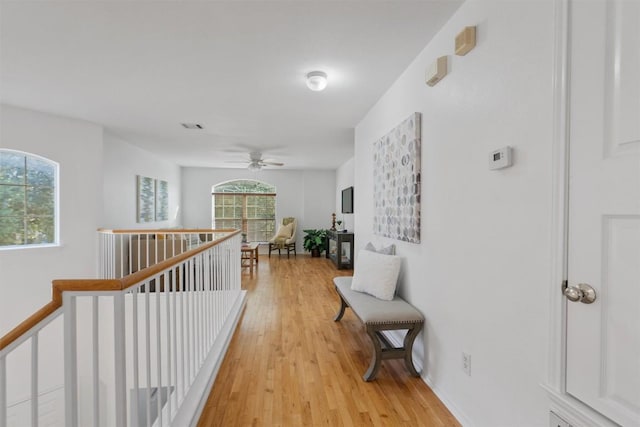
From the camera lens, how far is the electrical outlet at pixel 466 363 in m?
1.62

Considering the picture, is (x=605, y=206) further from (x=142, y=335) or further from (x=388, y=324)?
(x=142, y=335)

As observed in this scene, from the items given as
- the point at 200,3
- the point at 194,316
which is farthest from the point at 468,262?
the point at 200,3

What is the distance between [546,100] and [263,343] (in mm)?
2647

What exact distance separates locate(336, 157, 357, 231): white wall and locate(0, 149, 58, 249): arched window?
5.20m

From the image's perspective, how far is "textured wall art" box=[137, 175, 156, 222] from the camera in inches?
219

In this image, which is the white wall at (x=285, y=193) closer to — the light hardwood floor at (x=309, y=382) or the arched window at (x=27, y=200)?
the arched window at (x=27, y=200)

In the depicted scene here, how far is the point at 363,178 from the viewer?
364 centimetres

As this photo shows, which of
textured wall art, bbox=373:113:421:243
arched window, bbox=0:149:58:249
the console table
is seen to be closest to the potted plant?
the console table

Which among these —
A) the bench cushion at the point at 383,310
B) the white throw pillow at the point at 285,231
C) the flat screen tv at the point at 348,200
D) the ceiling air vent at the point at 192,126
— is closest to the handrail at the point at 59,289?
the bench cushion at the point at 383,310

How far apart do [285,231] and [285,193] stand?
3.81 ft

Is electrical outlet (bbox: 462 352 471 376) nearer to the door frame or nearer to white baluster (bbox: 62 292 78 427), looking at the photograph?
the door frame

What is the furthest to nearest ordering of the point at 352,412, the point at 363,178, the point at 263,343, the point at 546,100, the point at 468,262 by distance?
the point at 363,178, the point at 263,343, the point at 352,412, the point at 468,262, the point at 546,100

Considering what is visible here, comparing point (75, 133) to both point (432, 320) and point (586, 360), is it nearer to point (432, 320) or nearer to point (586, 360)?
point (432, 320)

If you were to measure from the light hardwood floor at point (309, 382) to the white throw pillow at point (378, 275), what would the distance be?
536 millimetres
